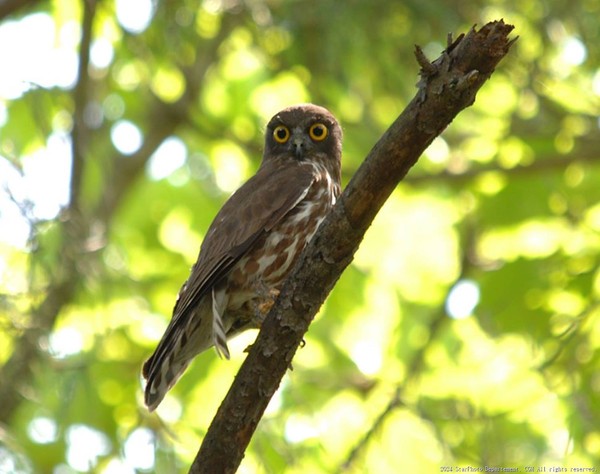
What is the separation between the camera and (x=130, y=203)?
1139 cm

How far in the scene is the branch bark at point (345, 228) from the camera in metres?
3.95

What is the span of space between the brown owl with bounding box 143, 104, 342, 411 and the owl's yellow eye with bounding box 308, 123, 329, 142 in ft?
2.55

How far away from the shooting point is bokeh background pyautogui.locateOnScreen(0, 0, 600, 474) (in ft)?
24.4

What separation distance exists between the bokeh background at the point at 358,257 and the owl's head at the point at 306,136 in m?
1.28

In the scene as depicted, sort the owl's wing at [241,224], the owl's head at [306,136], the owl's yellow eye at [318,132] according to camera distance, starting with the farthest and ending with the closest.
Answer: the owl's yellow eye at [318,132]
the owl's head at [306,136]
the owl's wing at [241,224]

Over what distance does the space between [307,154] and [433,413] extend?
2.48 m

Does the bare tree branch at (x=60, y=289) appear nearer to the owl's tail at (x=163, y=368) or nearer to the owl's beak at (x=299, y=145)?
the owl's tail at (x=163, y=368)

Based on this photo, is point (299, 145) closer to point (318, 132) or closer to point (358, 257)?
point (318, 132)

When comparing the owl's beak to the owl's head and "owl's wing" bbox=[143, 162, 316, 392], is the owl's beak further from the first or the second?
"owl's wing" bbox=[143, 162, 316, 392]

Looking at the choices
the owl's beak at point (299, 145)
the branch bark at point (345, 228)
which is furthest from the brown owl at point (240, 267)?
the branch bark at point (345, 228)

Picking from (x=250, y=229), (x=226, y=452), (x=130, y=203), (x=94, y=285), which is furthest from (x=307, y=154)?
(x=130, y=203)

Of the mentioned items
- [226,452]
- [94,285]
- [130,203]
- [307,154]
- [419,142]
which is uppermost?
[130,203]

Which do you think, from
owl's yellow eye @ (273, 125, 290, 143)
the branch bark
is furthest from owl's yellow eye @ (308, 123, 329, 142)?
the branch bark

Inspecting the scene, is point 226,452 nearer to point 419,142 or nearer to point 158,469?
point 419,142
